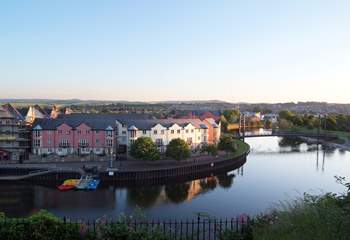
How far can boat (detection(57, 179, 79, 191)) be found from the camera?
1024 inches

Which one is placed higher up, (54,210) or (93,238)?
(93,238)

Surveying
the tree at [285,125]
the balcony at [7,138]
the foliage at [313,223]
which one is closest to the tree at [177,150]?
the balcony at [7,138]

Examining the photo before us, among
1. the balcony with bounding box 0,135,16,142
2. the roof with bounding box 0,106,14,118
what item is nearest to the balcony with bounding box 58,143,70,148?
the balcony with bounding box 0,135,16,142

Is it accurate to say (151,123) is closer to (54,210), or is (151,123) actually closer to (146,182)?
(146,182)

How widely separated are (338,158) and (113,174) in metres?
29.2

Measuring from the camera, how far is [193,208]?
856 inches

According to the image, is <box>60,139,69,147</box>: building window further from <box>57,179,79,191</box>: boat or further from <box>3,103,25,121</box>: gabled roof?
<box>57,179,79,191</box>: boat

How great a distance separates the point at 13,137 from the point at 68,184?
1125 cm

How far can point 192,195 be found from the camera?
25047 millimetres

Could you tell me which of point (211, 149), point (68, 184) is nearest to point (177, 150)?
point (211, 149)

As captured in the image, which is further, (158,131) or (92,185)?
(158,131)

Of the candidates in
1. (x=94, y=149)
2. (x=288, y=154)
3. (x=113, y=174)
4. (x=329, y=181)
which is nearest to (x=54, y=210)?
(x=113, y=174)

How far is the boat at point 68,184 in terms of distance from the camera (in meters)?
26.0

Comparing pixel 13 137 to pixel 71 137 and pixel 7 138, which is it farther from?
pixel 71 137
